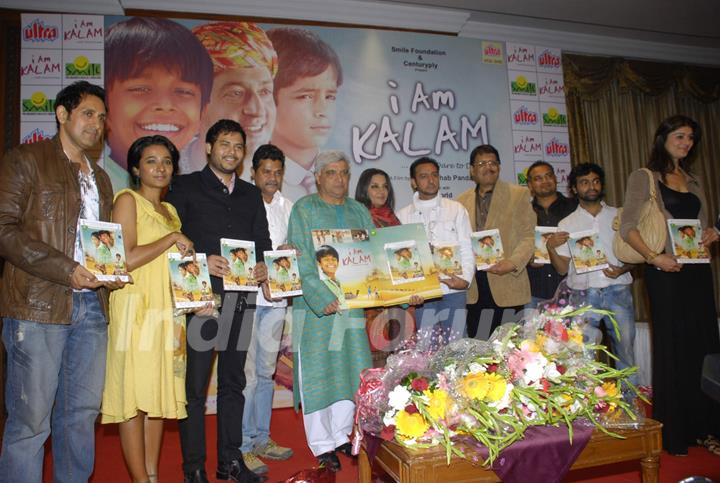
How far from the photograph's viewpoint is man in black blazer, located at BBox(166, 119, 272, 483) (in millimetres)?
2912

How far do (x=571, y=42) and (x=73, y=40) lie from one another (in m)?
5.83

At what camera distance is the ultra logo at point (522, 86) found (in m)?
6.50

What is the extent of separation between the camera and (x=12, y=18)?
532cm

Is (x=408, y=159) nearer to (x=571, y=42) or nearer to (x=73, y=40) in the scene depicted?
(x=571, y=42)

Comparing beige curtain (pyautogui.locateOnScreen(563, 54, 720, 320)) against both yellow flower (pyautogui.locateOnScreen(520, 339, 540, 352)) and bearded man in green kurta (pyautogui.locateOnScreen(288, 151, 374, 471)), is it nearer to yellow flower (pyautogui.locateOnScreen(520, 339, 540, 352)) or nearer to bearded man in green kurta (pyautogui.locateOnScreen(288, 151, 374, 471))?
bearded man in green kurta (pyautogui.locateOnScreen(288, 151, 374, 471))

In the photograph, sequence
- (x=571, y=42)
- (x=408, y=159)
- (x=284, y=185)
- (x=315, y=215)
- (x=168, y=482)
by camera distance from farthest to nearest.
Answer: (x=571, y=42)
(x=408, y=159)
(x=284, y=185)
(x=315, y=215)
(x=168, y=482)

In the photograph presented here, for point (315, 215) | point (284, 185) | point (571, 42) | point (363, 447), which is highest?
point (571, 42)

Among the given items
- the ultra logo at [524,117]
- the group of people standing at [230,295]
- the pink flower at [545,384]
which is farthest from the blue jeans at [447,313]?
the ultra logo at [524,117]

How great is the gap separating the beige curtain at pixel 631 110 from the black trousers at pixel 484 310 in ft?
11.7

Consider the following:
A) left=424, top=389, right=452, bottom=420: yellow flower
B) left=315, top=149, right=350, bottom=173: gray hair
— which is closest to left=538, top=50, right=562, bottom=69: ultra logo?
left=315, top=149, right=350, bottom=173: gray hair

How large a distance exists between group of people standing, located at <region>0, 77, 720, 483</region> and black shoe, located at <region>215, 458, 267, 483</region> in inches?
0.5

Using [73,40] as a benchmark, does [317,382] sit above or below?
below

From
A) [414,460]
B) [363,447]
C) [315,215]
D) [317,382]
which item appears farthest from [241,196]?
[414,460]

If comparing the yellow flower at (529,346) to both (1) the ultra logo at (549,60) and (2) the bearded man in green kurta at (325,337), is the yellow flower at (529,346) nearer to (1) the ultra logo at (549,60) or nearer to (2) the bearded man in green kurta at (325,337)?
(2) the bearded man in green kurta at (325,337)
